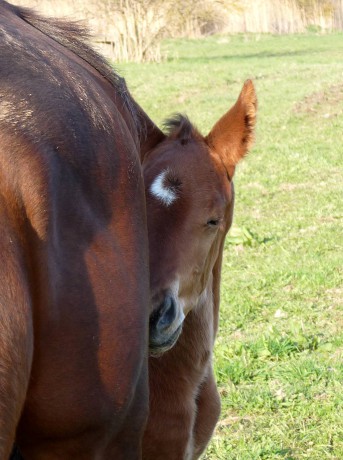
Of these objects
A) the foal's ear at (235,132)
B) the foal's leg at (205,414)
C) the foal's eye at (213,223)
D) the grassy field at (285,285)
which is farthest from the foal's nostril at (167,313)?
the grassy field at (285,285)

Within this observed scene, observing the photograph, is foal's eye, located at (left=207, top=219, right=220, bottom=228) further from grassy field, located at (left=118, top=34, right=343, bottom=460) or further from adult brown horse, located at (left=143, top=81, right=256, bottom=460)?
grassy field, located at (left=118, top=34, right=343, bottom=460)

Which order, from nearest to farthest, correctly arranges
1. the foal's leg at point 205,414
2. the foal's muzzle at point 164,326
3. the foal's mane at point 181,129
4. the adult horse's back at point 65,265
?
the adult horse's back at point 65,265, the foal's muzzle at point 164,326, the foal's leg at point 205,414, the foal's mane at point 181,129

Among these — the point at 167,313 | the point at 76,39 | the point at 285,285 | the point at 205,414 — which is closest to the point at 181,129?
the point at 167,313

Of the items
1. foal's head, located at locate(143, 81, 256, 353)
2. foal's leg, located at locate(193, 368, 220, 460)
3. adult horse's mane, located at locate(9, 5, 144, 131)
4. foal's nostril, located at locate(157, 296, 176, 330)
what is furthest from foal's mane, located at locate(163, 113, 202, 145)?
foal's leg, located at locate(193, 368, 220, 460)

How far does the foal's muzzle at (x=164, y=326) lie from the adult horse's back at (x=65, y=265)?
80 cm

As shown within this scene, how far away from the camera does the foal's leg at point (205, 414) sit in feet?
11.3

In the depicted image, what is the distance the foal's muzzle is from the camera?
2.98m

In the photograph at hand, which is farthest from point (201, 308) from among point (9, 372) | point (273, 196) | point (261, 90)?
point (261, 90)

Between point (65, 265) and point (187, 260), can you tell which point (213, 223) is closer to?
point (187, 260)

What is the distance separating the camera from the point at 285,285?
6.99m

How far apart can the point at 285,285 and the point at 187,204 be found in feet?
12.5

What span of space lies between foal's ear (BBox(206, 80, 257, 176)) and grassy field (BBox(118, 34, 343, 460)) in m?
0.94

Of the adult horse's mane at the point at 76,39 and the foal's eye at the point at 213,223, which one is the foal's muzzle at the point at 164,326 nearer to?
the foal's eye at the point at 213,223

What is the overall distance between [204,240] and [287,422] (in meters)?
1.59
